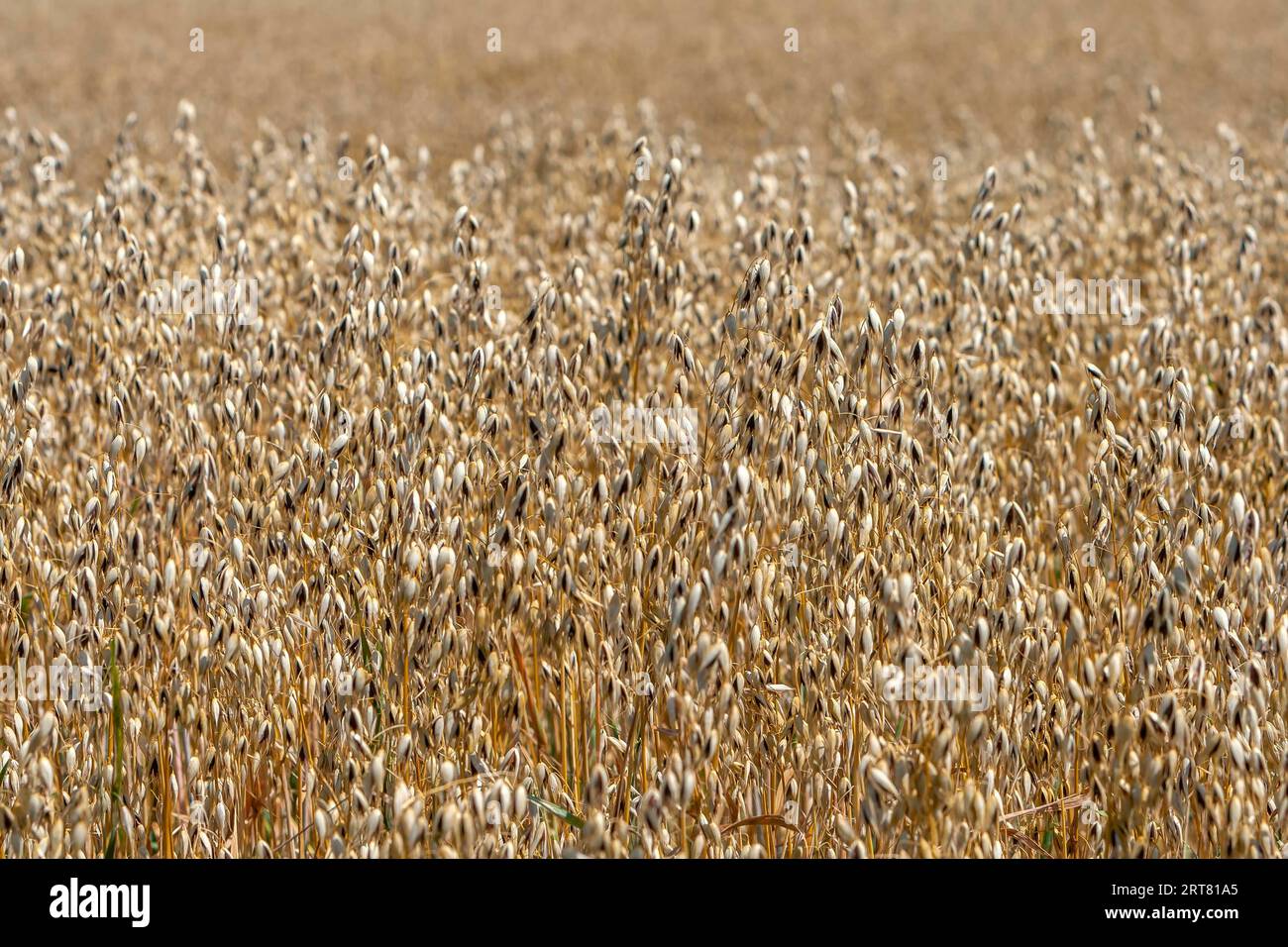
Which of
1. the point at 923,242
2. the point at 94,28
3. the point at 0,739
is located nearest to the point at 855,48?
the point at 94,28

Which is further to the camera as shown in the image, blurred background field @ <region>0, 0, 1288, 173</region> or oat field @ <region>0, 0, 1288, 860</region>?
blurred background field @ <region>0, 0, 1288, 173</region>

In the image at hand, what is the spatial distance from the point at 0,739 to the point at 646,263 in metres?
2.47

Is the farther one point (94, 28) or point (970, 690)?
point (94, 28)

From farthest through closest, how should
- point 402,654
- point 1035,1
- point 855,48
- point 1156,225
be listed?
point 1035,1
point 855,48
point 1156,225
point 402,654

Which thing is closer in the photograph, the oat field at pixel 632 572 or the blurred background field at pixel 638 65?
the oat field at pixel 632 572

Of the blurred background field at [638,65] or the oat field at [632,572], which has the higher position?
the blurred background field at [638,65]

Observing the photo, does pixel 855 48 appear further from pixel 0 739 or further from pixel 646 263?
pixel 0 739

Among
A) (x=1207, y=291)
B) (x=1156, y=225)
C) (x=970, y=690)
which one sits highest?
(x=1156, y=225)

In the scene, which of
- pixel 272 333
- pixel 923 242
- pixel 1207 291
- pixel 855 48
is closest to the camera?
pixel 272 333

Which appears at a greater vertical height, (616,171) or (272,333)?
(616,171)

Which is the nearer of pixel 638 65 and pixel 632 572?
pixel 632 572

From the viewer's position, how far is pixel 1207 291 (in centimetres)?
581

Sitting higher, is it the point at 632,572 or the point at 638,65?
the point at 638,65

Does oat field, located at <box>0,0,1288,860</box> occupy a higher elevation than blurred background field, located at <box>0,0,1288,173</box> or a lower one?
lower
